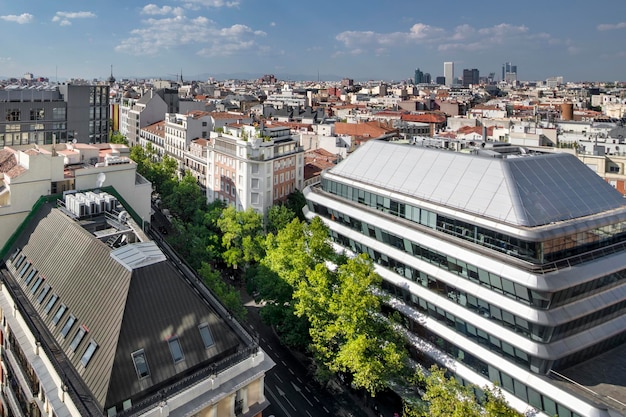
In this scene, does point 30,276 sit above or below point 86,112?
below

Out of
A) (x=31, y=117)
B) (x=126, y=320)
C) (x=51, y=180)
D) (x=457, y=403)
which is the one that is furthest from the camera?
(x=31, y=117)

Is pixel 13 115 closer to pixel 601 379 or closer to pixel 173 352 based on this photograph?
pixel 173 352

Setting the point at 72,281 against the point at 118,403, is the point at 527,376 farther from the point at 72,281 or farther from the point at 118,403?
the point at 72,281

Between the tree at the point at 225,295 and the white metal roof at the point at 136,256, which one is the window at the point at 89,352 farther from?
the tree at the point at 225,295

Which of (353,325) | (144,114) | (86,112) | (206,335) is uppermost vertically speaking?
(144,114)

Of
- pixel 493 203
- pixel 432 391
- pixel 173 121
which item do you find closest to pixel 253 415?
pixel 432 391

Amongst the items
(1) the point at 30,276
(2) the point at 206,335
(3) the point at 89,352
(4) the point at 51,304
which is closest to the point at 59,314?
(4) the point at 51,304

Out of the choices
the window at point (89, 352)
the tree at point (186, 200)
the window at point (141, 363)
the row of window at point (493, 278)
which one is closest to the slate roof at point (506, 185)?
the row of window at point (493, 278)

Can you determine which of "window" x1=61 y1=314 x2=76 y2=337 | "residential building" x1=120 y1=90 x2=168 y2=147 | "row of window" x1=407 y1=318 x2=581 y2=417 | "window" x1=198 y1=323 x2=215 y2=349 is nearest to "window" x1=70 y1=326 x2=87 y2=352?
"window" x1=61 y1=314 x2=76 y2=337
